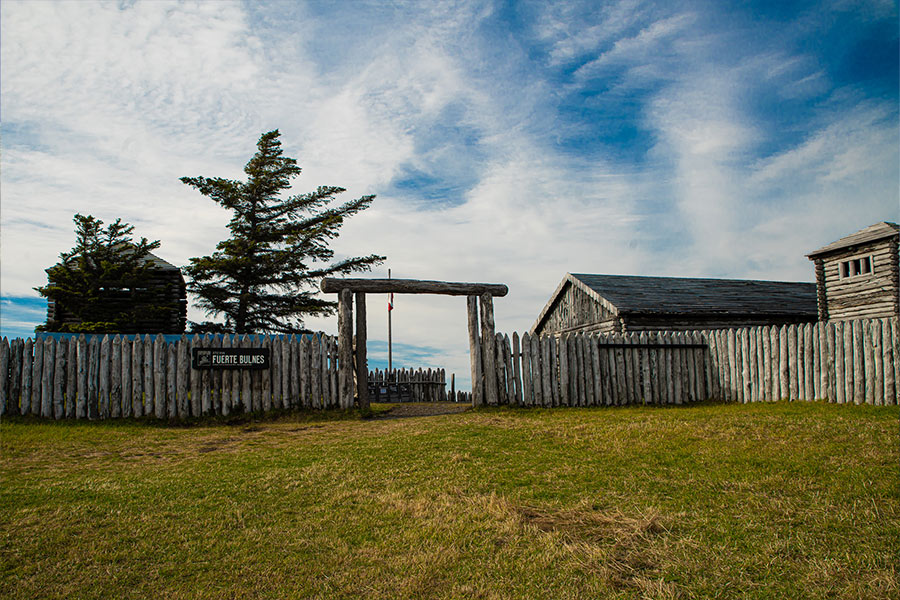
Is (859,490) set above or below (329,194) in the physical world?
below

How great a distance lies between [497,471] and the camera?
7238mm

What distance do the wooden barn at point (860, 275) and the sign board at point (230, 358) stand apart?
69.8 feet

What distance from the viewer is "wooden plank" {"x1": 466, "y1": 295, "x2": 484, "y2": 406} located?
1488 cm

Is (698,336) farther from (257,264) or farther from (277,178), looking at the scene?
(277,178)

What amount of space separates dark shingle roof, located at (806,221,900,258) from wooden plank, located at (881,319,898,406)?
1068 cm

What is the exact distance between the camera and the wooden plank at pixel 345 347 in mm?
14461

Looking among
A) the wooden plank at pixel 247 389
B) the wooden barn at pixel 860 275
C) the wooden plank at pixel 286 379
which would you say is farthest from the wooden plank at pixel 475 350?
the wooden barn at pixel 860 275

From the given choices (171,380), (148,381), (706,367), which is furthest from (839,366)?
(148,381)

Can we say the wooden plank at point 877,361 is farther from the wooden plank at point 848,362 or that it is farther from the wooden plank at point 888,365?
the wooden plank at point 848,362

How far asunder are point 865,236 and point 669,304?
7.70 metres

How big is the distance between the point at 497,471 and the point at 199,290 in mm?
24226

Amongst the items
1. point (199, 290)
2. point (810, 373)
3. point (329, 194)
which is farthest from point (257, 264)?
point (810, 373)

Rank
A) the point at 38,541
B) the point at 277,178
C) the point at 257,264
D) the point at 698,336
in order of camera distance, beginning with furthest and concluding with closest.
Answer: the point at 277,178 → the point at 257,264 → the point at 698,336 → the point at 38,541

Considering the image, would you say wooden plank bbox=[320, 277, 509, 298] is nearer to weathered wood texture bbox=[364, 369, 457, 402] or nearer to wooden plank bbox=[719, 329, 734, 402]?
wooden plank bbox=[719, 329, 734, 402]
